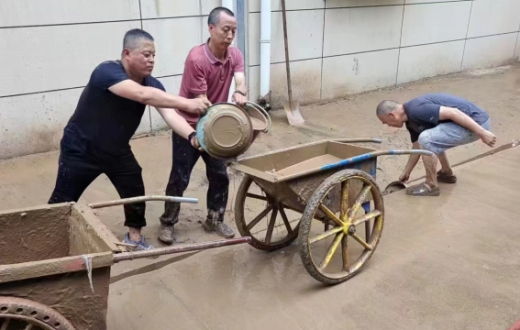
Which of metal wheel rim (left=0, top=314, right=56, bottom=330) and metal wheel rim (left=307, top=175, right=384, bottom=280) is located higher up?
metal wheel rim (left=0, top=314, right=56, bottom=330)

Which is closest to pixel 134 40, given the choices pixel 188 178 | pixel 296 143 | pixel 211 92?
pixel 211 92

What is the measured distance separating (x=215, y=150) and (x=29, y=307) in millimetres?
1345

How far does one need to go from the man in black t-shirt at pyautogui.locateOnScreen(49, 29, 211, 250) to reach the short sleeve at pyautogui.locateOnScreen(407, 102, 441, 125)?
210 cm

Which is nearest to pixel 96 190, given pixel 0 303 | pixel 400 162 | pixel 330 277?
pixel 330 277

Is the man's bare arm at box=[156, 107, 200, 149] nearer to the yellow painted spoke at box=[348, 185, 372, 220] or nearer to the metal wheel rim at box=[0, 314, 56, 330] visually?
the yellow painted spoke at box=[348, 185, 372, 220]

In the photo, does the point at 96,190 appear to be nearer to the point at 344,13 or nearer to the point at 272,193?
the point at 272,193

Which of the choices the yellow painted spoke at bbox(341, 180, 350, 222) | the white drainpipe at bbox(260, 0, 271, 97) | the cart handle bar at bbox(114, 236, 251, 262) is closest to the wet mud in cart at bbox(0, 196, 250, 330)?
the cart handle bar at bbox(114, 236, 251, 262)

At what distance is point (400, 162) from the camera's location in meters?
5.46

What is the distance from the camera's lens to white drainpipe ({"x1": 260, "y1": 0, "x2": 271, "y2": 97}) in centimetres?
625

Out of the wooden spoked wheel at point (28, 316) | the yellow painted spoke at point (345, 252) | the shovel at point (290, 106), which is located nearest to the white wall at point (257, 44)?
the shovel at point (290, 106)

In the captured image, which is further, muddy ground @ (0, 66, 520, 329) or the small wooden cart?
muddy ground @ (0, 66, 520, 329)

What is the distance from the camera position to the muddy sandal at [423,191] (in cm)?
453

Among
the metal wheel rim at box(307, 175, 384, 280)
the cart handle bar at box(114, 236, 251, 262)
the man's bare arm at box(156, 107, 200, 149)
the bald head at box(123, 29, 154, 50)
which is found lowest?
the metal wheel rim at box(307, 175, 384, 280)

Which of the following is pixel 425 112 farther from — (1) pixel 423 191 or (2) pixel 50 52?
(2) pixel 50 52
